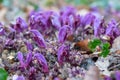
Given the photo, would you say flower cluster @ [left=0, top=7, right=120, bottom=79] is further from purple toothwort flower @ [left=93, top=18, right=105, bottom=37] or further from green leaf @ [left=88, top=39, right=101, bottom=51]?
green leaf @ [left=88, top=39, right=101, bottom=51]

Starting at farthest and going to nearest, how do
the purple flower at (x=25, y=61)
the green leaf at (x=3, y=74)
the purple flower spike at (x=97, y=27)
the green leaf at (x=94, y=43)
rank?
the purple flower spike at (x=97, y=27)
the green leaf at (x=94, y=43)
the purple flower at (x=25, y=61)
the green leaf at (x=3, y=74)

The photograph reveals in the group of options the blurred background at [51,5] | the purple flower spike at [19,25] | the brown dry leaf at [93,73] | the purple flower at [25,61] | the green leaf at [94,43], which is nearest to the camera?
the brown dry leaf at [93,73]

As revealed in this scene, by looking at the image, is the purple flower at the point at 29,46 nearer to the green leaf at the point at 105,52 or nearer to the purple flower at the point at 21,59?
the purple flower at the point at 21,59

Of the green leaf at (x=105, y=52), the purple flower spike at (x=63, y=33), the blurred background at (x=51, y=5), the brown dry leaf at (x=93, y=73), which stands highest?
the blurred background at (x=51, y=5)

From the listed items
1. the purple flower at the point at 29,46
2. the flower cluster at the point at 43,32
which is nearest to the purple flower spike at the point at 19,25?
the flower cluster at the point at 43,32

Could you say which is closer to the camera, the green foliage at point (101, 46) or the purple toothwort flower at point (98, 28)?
the green foliage at point (101, 46)

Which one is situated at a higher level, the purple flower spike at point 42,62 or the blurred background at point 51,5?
the blurred background at point 51,5

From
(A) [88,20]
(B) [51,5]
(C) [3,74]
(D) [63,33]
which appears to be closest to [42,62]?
(C) [3,74]

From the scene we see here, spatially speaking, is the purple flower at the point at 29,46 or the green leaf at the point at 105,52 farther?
the purple flower at the point at 29,46

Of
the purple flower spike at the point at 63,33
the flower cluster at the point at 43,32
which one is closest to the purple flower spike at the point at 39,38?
the flower cluster at the point at 43,32

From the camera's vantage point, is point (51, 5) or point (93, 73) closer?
point (93, 73)

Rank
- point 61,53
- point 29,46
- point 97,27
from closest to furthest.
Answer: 1. point 61,53
2. point 29,46
3. point 97,27

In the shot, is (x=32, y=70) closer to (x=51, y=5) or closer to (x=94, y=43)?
(x=94, y=43)

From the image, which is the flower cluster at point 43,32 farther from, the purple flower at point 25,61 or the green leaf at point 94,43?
the green leaf at point 94,43
